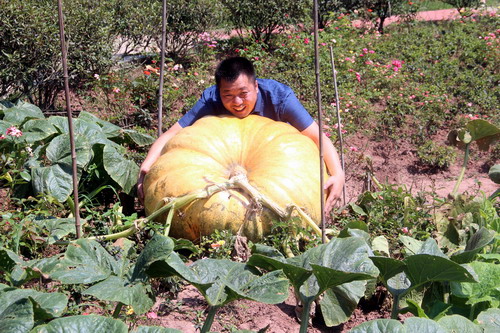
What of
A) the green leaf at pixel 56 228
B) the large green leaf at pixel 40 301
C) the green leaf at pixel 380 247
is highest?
the large green leaf at pixel 40 301

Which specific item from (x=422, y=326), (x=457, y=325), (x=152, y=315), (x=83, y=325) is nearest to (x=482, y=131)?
(x=457, y=325)

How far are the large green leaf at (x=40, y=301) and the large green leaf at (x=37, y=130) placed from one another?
184cm

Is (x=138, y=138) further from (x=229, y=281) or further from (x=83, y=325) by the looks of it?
(x=83, y=325)

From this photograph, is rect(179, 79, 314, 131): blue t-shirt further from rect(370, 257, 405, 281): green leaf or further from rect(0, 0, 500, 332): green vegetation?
rect(370, 257, 405, 281): green leaf

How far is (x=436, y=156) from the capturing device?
5.07 metres

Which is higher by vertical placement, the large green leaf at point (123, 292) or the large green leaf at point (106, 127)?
the large green leaf at point (106, 127)

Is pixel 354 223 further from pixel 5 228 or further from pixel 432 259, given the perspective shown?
pixel 5 228

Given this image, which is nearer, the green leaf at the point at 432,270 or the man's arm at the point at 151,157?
the green leaf at the point at 432,270

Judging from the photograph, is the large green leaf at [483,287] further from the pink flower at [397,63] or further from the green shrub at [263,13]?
the green shrub at [263,13]

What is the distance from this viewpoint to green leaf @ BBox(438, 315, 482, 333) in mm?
2008

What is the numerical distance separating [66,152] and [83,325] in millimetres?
1871

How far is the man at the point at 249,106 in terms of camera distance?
3562 mm

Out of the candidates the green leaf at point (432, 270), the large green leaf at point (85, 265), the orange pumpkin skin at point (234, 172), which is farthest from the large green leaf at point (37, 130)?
the green leaf at point (432, 270)

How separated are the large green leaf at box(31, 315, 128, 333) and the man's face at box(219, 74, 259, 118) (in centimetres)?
207
